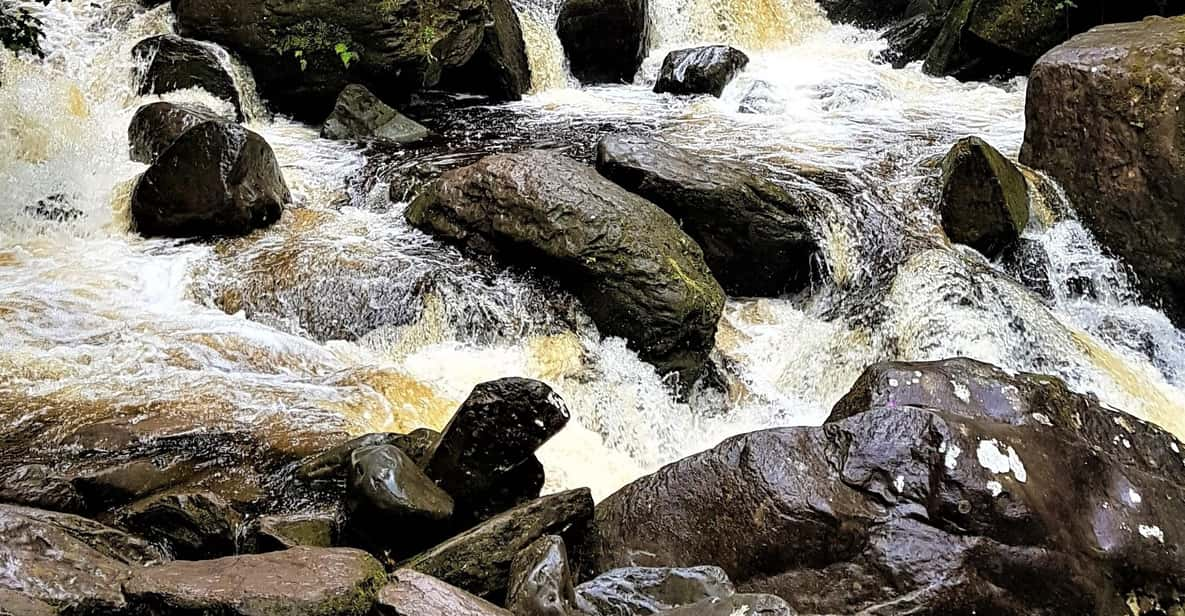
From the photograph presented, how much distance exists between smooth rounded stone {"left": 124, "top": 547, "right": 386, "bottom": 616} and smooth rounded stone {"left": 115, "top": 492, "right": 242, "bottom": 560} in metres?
0.55

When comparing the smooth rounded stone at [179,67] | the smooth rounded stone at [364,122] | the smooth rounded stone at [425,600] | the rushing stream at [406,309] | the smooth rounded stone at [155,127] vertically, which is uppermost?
the smooth rounded stone at [179,67]

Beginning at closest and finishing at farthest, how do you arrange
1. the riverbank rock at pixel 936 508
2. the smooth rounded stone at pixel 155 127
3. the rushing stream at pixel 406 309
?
the riverbank rock at pixel 936 508
the rushing stream at pixel 406 309
the smooth rounded stone at pixel 155 127

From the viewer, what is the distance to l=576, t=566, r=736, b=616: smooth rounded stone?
282cm

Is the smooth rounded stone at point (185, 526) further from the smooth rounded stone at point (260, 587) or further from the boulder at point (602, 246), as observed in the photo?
the boulder at point (602, 246)

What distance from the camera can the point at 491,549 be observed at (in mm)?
3137

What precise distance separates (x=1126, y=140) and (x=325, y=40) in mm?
7666

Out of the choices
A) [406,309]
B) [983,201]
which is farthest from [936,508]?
[983,201]

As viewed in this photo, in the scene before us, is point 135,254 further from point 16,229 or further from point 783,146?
point 783,146

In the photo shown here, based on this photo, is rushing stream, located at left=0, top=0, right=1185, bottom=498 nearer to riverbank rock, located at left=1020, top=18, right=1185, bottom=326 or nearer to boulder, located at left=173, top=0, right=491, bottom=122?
riverbank rock, located at left=1020, top=18, right=1185, bottom=326

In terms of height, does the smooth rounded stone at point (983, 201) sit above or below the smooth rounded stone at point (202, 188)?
below

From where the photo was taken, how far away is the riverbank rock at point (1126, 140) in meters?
6.84

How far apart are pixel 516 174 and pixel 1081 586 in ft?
15.0

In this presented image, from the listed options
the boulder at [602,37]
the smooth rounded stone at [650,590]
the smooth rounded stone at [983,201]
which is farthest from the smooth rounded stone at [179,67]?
the smooth rounded stone at [650,590]

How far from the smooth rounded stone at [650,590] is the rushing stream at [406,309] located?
5.85ft
